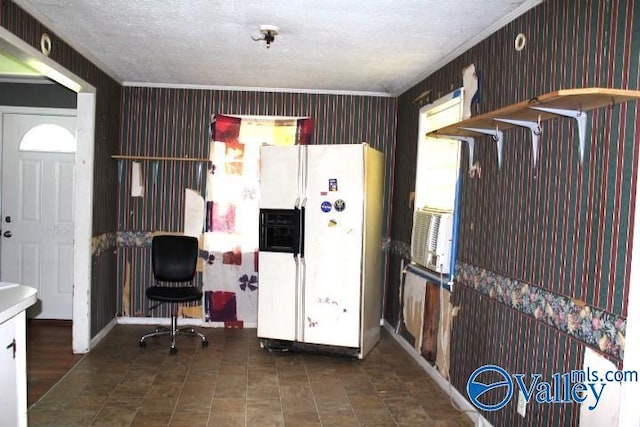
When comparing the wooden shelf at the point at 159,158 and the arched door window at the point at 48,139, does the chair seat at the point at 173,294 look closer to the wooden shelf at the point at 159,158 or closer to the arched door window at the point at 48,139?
the wooden shelf at the point at 159,158

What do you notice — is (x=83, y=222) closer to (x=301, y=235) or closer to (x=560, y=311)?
(x=301, y=235)

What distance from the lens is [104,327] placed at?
16.1 ft

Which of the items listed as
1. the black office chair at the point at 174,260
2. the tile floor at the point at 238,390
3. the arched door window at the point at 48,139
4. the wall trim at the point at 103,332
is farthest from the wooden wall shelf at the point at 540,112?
the arched door window at the point at 48,139

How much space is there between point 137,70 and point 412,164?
259cm

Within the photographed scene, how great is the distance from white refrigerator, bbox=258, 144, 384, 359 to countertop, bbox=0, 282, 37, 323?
2.27 metres

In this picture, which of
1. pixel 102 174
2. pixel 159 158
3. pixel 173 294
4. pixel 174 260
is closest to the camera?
pixel 173 294

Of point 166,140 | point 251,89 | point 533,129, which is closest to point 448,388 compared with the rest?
point 533,129

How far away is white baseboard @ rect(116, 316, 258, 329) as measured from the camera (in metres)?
5.35

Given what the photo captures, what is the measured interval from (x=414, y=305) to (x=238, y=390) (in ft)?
5.25

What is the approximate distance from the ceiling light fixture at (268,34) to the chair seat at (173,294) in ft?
7.38

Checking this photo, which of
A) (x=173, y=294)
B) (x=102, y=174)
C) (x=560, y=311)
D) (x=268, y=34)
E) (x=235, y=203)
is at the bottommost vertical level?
(x=173, y=294)

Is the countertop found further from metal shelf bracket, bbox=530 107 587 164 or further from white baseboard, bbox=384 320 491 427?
white baseboard, bbox=384 320 491 427

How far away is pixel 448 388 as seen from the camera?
367 centimetres

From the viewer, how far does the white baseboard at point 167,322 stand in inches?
211
